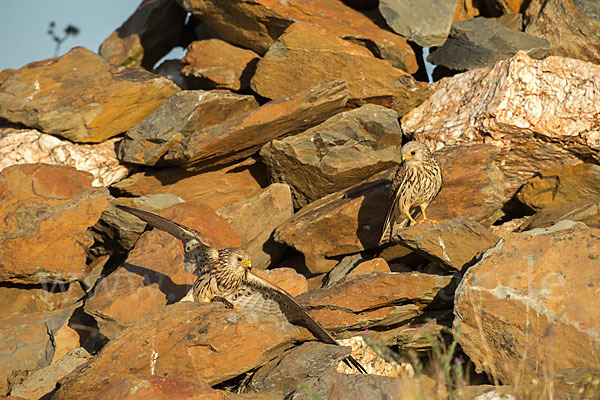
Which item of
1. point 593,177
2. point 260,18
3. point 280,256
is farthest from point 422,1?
point 280,256

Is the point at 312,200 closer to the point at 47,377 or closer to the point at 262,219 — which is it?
the point at 262,219

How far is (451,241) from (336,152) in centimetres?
311

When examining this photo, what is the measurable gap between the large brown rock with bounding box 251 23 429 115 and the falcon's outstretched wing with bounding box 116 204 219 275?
14.6ft

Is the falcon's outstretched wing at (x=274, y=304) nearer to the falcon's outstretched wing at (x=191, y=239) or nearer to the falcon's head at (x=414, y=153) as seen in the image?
the falcon's outstretched wing at (x=191, y=239)

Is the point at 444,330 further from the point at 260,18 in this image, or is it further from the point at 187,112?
the point at 260,18

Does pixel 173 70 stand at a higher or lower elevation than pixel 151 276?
higher

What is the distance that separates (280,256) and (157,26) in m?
6.82

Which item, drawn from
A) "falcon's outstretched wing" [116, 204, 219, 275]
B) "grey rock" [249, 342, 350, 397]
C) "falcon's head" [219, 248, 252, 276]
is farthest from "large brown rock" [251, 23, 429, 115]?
"grey rock" [249, 342, 350, 397]

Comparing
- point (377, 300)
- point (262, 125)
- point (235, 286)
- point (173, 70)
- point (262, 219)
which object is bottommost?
point (377, 300)

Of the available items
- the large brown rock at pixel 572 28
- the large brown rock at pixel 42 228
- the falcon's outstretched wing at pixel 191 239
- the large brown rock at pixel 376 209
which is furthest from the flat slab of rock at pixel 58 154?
the large brown rock at pixel 572 28

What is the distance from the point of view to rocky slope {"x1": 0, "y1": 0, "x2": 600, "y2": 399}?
5.82 meters

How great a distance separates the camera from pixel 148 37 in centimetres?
1377

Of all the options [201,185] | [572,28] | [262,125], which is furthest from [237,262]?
[572,28]

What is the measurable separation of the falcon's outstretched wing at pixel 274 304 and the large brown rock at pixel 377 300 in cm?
38
